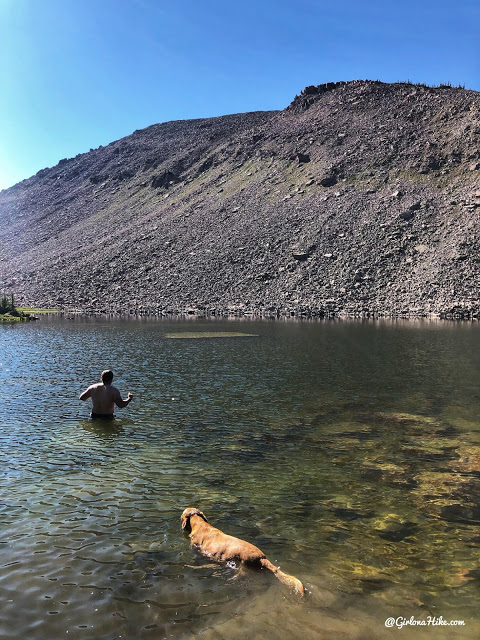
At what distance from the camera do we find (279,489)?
1239 cm

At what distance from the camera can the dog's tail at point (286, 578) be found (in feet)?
25.9

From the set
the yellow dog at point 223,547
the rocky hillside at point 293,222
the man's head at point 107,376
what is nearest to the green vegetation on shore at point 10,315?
the rocky hillside at point 293,222

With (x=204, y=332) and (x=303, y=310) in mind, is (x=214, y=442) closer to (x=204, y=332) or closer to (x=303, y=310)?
(x=204, y=332)

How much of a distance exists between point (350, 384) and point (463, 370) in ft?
31.2

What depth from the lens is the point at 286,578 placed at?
8133mm

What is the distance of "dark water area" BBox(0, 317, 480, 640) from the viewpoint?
24.2ft

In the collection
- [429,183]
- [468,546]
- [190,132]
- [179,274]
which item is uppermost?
[190,132]

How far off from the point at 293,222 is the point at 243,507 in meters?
97.2

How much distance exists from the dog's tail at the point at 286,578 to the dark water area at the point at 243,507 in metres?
0.13

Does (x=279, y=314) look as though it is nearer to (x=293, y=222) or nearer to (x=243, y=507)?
(x=293, y=222)

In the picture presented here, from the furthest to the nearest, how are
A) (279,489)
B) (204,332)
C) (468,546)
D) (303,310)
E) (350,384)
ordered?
1. (303,310)
2. (204,332)
3. (350,384)
4. (279,489)
5. (468,546)

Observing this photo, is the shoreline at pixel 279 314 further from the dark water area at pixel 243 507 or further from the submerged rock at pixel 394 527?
the submerged rock at pixel 394 527

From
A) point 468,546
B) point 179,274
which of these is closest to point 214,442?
point 468,546

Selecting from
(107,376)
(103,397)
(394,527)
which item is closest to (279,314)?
(107,376)
